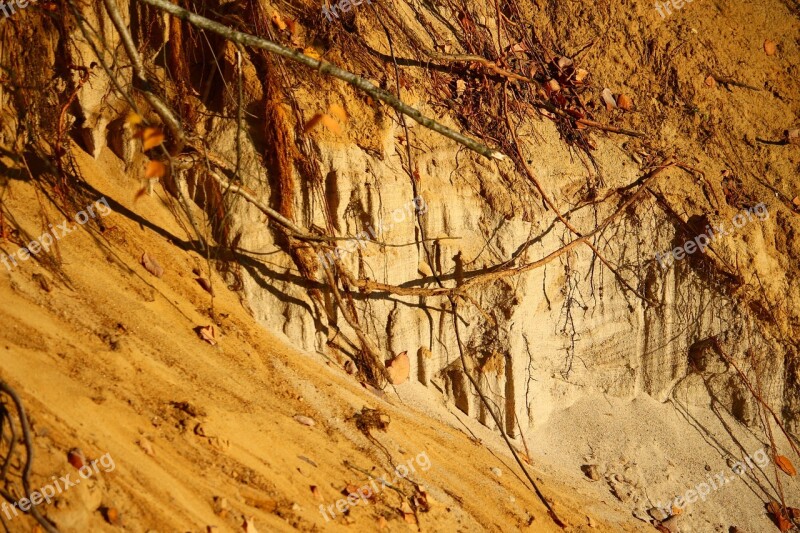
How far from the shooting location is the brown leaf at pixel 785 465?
18.3 ft

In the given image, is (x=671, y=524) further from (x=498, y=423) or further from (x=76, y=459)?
(x=76, y=459)

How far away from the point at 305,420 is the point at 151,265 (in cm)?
130

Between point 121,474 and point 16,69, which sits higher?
point 16,69

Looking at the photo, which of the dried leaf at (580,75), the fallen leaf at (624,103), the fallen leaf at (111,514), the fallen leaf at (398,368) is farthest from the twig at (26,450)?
the fallen leaf at (624,103)

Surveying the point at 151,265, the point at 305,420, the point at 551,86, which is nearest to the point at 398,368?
the point at 305,420

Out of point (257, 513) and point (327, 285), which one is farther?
point (327, 285)

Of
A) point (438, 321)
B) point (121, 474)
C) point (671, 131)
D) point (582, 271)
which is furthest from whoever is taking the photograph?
point (671, 131)

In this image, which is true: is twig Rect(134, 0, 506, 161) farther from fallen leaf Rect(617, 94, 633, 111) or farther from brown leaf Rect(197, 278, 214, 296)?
fallen leaf Rect(617, 94, 633, 111)

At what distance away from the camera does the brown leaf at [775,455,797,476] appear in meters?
5.59

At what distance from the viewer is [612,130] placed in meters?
5.62

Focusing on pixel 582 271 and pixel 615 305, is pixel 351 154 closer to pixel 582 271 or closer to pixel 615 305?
pixel 582 271

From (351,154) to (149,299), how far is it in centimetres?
159

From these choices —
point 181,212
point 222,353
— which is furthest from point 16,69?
point 222,353

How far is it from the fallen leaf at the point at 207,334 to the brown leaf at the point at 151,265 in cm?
43
